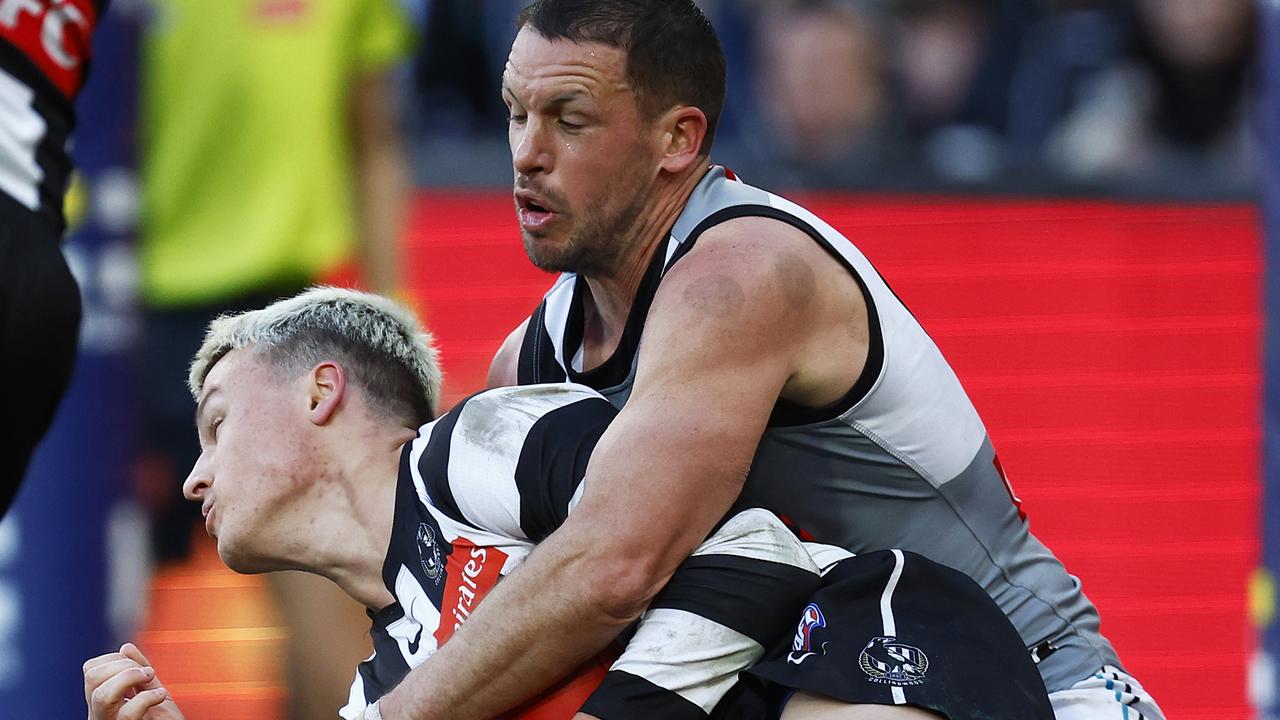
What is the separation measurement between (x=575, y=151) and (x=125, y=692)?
1.11 meters

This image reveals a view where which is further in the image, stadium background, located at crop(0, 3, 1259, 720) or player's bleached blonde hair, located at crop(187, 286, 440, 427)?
stadium background, located at crop(0, 3, 1259, 720)

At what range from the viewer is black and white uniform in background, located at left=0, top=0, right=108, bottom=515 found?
136 inches

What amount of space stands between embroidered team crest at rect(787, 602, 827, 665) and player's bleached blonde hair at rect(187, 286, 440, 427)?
81cm

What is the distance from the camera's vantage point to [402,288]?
5.13 meters

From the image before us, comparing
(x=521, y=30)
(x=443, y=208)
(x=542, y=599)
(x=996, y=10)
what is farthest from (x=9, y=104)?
(x=996, y=10)

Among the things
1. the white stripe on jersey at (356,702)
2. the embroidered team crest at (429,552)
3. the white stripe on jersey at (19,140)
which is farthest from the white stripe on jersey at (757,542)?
the white stripe on jersey at (19,140)

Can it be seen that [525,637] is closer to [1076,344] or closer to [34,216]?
[34,216]

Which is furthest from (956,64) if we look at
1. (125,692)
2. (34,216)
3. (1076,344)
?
(125,692)

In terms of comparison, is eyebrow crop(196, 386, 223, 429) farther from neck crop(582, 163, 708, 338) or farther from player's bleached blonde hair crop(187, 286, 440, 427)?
neck crop(582, 163, 708, 338)

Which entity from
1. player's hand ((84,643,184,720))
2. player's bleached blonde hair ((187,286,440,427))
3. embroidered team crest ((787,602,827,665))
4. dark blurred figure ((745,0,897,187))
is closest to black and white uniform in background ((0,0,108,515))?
player's bleached blonde hair ((187,286,440,427))

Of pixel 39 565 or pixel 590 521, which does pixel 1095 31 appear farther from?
pixel 590 521

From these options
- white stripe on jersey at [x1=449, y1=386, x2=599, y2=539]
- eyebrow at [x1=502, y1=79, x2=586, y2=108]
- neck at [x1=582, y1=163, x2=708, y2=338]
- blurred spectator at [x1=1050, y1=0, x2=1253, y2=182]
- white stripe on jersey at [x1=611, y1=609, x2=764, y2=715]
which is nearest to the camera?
white stripe on jersey at [x1=611, y1=609, x2=764, y2=715]

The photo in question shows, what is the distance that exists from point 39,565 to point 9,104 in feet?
5.60

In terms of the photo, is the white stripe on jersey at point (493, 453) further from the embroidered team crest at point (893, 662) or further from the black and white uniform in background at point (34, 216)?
the black and white uniform in background at point (34, 216)
